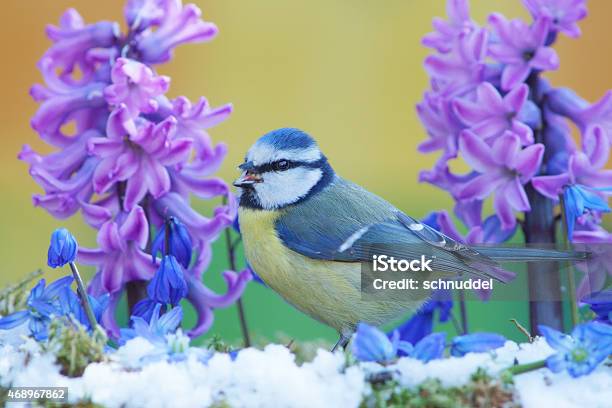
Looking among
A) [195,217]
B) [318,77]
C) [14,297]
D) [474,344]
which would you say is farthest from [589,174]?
[318,77]

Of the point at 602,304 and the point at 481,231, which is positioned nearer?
the point at 602,304

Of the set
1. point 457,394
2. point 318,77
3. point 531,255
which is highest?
point 318,77

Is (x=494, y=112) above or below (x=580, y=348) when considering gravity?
above

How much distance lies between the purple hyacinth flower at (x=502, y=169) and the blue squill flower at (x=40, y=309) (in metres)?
0.45

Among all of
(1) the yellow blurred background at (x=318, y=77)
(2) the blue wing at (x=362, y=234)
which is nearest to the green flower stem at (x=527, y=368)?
(2) the blue wing at (x=362, y=234)

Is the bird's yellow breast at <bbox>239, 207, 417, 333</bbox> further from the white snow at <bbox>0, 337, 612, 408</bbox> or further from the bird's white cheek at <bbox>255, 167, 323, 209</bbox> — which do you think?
the white snow at <bbox>0, 337, 612, 408</bbox>

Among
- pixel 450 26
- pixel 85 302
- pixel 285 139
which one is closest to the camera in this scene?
pixel 85 302

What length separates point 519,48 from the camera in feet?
3.22

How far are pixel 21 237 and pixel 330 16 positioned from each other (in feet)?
4.64

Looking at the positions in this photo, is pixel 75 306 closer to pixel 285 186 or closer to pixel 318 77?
pixel 285 186

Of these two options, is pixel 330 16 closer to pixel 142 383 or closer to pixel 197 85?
pixel 197 85

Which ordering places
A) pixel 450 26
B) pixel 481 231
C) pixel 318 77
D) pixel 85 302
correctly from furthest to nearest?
pixel 318 77
pixel 450 26
pixel 481 231
pixel 85 302

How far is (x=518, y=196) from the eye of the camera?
94 centimetres

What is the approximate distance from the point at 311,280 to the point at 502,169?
27cm
